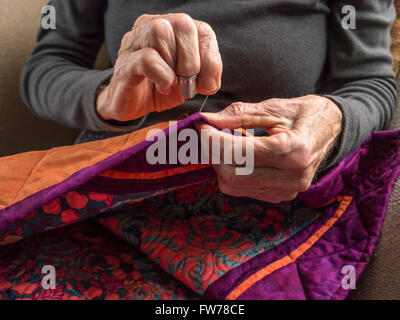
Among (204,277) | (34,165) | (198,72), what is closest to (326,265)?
(204,277)

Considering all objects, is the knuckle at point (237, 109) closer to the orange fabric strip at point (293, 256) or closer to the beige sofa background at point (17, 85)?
the orange fabric strip at point (293, 256)

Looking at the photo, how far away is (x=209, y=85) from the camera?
1.44 ft

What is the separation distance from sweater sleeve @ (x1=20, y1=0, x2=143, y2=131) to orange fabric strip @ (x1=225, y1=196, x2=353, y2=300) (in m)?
0.33

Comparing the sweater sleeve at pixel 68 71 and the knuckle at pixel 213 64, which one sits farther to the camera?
the sweater sleeve at pixel 68 71

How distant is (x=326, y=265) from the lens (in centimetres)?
56

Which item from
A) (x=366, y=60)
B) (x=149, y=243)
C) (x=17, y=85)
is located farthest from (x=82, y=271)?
(x=366, y=60)

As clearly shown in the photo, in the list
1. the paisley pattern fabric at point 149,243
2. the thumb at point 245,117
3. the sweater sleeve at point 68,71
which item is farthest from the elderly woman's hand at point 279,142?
the sweater sleeve at point 68,71

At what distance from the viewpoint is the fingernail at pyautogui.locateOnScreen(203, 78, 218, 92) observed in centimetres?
44

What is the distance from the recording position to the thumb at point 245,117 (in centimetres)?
48

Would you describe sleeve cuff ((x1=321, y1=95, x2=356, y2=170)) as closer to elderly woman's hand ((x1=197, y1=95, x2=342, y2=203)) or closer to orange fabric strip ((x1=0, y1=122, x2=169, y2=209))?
elderly woman's hand ((x1=197, y1=95, x2=342, y2=203))

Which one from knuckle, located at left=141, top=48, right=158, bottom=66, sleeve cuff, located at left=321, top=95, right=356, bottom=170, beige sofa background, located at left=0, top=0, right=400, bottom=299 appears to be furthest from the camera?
beige sofa background, located at left=0, top=0, right=400, bottom=299

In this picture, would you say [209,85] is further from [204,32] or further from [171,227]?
[171,227]

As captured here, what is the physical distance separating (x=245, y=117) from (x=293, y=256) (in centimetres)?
26

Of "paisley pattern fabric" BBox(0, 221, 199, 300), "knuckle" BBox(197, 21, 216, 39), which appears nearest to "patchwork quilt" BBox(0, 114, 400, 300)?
"paisley pattern fabric" BBox(0, 221, 199, 300)
